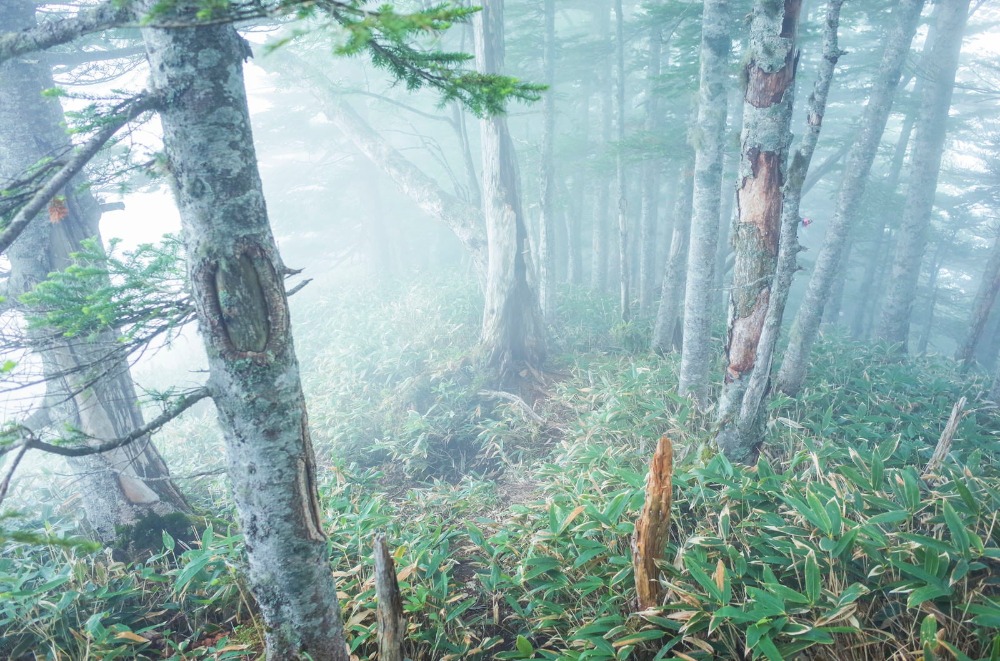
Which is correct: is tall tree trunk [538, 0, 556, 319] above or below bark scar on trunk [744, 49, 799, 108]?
below

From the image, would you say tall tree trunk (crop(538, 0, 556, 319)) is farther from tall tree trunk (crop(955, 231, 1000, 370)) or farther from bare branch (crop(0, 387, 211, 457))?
bare branch (crop(0, 387, 211, 457))

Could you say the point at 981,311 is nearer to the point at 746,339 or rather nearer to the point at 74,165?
the point at 746,339

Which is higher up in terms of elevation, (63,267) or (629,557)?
(63,267)

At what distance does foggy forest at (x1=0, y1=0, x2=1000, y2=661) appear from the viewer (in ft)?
8.45

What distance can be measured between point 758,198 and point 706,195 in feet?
7.33

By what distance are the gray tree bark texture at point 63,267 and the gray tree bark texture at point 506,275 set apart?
6.38m

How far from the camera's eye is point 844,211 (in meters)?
8.79

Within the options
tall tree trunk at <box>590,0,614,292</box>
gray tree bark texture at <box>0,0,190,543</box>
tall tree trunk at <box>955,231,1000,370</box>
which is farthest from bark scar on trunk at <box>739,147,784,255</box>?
tall tree trunk at <box>590,0,614,292</box>

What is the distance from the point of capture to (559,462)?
6750 mm

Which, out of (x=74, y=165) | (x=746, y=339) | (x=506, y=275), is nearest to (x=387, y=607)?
(x=74, y=165)

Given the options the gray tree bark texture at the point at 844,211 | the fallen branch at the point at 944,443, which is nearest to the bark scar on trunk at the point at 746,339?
the fallen branch at the point at 944,443

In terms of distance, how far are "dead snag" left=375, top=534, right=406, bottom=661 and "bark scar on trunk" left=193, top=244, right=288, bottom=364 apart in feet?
4.38

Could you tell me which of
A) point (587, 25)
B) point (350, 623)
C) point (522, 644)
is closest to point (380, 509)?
point (350, 623)

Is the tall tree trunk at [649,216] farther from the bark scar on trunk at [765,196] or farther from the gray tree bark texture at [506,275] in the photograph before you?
the bark scar on trunk at [765,196]
